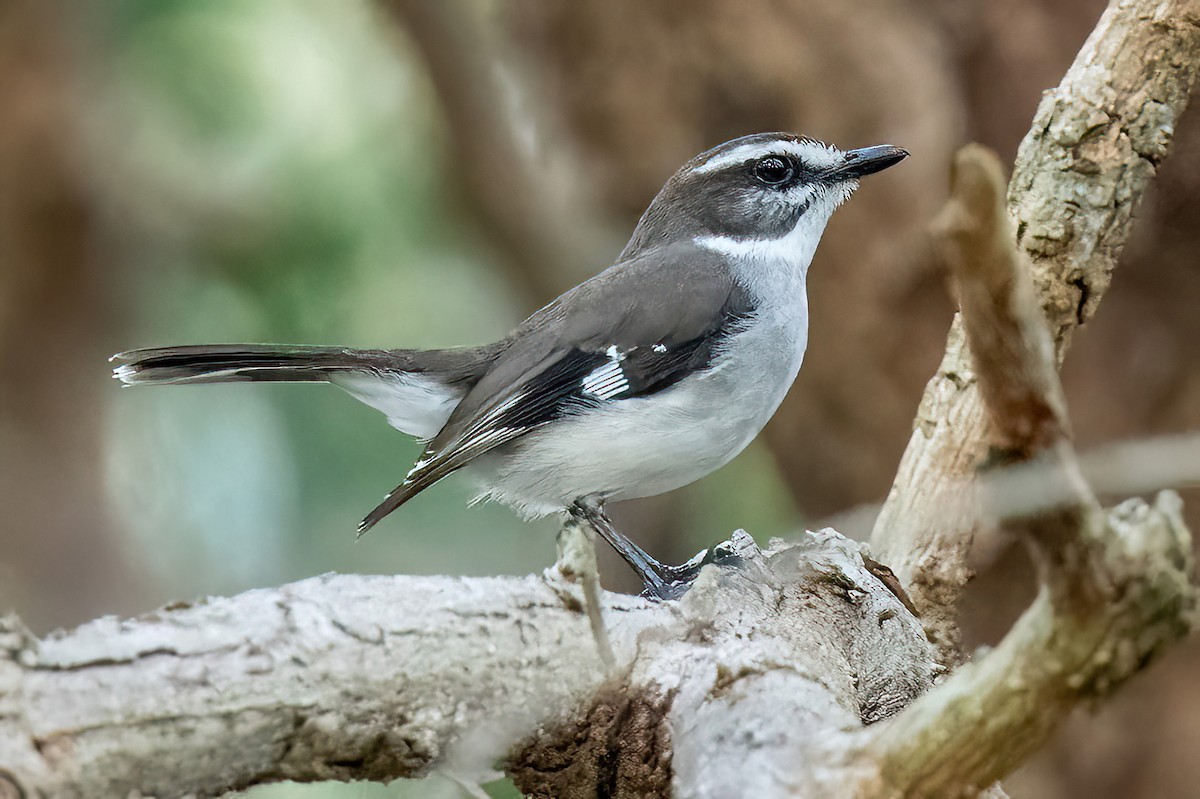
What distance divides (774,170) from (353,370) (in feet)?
5.14

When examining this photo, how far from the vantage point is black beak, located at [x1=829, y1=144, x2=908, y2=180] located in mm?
3865

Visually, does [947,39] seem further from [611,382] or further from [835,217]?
[611,382]

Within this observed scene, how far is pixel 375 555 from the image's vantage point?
6305 mm

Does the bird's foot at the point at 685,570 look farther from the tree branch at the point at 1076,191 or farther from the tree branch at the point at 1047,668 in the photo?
the tree branch at the point at 1047,668

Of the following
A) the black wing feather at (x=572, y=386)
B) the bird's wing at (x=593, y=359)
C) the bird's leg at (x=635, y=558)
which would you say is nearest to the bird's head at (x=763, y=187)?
the bird's wing at (x=593, y=359)

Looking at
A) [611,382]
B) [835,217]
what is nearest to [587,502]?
[611,382]

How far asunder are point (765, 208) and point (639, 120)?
1.73m

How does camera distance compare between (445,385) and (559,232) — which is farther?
(559,232)

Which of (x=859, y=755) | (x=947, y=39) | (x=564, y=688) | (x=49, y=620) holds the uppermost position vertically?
(x=947, y=39)

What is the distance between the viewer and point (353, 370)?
3.63 metres

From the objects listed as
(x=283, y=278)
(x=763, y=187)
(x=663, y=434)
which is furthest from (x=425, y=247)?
(x=663, y=434)

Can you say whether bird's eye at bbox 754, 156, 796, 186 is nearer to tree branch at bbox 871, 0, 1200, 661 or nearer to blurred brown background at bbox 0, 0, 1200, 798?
tree branch at bbox 871, 0, 1200, 661

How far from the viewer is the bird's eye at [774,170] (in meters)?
3.97

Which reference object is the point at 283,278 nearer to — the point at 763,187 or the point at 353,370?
the point at 353,370
